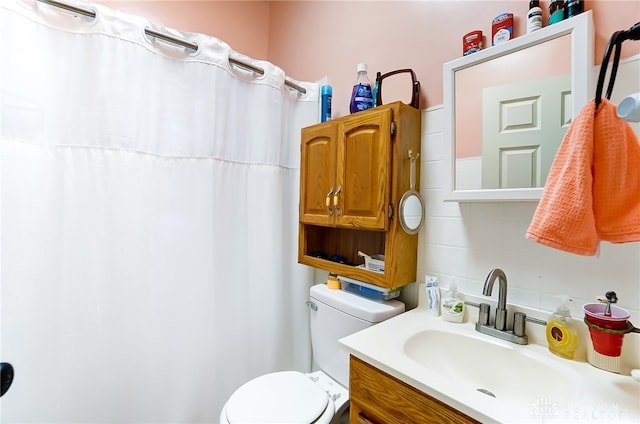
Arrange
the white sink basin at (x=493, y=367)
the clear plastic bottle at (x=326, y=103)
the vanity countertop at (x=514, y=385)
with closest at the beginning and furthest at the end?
1. the vanity countertop at (x=514, y=385)
2. the white sink basin at (x=493, y=367)
3. the clear plastic bottle at (x=326, y=103)

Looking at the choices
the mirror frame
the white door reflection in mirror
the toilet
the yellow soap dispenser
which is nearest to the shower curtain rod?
the mirror frame

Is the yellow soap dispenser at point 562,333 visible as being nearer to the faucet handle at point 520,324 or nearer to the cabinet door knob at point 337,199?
the faucet handle at point 520,324

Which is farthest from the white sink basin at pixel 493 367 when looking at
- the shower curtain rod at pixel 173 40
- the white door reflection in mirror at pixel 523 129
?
the shower curtain rod at pixel 173 40

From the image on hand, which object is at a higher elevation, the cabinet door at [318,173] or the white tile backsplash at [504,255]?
the cabinet door at [318,173]

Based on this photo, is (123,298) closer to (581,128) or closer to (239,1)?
(581,128)

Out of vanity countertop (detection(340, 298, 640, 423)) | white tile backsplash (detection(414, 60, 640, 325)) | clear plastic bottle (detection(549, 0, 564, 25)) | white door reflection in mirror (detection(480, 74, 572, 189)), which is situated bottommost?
vanity countertop (detection(340, 298, 640, 423))

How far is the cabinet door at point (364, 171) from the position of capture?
1.05 metres

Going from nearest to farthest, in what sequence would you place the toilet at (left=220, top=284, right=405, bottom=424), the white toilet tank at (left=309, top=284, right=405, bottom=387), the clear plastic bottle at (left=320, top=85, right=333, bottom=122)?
the toilet at (left=220, top=284, right=405, bottom=424), the white toilet tank at (left=309, top=284, right=405, bottom=387), the clear plastic bottle at (left=320, top=85, right=333, bottom=122)

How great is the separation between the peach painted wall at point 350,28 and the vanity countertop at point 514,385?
79cm

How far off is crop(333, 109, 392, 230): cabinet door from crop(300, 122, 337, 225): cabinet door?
0.15 ft

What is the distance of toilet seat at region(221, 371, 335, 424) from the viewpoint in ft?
3.12

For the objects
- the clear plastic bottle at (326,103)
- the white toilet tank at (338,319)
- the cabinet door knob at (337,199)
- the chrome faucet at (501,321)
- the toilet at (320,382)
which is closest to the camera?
the chrome faucet at (501,321)

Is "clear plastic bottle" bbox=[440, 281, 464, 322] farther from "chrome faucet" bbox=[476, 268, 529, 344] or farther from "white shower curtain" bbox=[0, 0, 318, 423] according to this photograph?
"white shower curtain" bbox=[0, 0, 318, 423]

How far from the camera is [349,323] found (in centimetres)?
115
